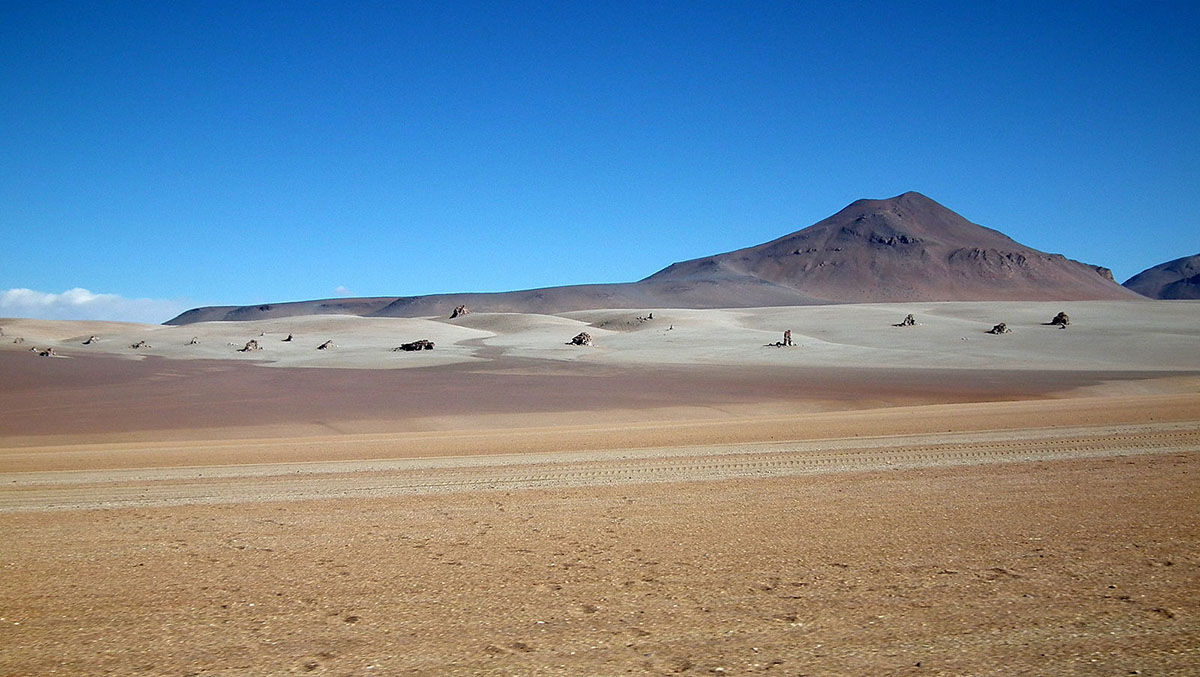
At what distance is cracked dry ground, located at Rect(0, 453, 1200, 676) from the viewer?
468 centimetres

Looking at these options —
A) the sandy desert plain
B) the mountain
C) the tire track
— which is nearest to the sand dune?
the sandy desert plain

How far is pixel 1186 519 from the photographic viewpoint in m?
7.35

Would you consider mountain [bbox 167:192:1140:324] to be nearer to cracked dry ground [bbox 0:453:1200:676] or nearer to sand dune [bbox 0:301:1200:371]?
sand dune [bbox 0:301:1200:371]

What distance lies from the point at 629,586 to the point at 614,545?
117 cm

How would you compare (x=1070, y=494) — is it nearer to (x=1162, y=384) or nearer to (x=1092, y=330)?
(x=1162, y=384)

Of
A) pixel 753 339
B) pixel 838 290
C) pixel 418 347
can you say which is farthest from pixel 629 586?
pixel 838 290

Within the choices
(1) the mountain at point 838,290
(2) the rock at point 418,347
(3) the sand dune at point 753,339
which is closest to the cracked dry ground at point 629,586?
(3) the sand dune at point 753,339

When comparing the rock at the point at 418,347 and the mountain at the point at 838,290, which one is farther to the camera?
the mountain at the point at 838,290

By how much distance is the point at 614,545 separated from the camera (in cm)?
707

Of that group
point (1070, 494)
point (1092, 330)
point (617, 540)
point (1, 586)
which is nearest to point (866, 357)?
point (1092, 330)

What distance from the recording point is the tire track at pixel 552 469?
34.4 feet

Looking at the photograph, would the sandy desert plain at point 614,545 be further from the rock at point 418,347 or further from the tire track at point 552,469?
the rock at point 418,347

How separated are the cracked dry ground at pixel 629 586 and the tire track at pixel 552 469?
133 centimetres

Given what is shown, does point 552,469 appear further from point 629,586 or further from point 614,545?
point 629,586
